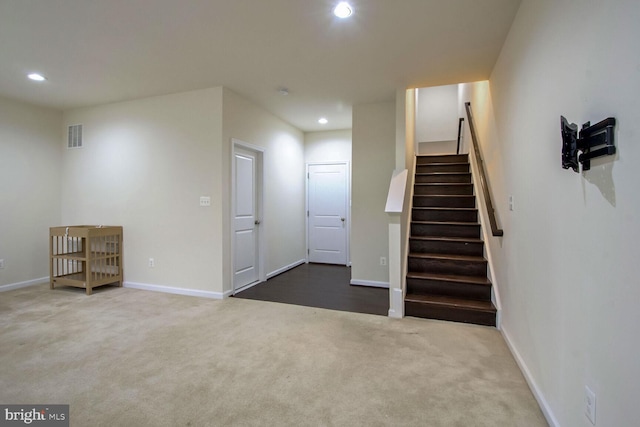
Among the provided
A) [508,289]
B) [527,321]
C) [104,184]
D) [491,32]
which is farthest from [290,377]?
[104,184]

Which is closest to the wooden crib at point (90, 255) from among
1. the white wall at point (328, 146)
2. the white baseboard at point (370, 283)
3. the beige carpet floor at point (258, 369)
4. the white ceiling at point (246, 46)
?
the beige carpet floor at point (258, 369)

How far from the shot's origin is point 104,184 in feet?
14.5

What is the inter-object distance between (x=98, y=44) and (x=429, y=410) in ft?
12.4

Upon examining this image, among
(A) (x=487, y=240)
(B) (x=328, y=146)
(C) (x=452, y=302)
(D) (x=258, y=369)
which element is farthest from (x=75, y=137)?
(A) (x=487, y=240)

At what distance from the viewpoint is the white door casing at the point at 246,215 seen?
4059mm

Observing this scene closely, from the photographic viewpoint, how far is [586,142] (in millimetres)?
1260

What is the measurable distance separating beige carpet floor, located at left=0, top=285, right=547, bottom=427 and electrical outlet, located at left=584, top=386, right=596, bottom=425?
475 mm

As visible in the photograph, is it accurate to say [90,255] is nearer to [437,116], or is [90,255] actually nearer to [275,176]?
[275,176]

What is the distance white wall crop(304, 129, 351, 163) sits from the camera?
18.8 ft

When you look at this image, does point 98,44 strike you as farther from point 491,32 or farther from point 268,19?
point 491,32

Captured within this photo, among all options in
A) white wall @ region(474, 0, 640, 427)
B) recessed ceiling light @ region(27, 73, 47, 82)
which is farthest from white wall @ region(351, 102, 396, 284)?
recessed ceiling light @ region(27, 73, 47, 82)

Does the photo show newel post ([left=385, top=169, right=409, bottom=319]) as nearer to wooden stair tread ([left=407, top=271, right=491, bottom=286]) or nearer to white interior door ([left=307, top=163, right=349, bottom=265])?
wooden stair tread ([left=407, top=271, right=491, bottom=286])

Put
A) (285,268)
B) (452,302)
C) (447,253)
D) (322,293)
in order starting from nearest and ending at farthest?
(452,302)
(447,253)
(322,293)
(285,268)

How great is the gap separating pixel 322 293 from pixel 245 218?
150 cm
